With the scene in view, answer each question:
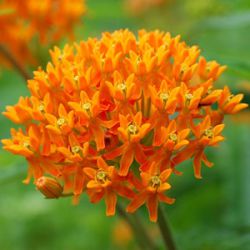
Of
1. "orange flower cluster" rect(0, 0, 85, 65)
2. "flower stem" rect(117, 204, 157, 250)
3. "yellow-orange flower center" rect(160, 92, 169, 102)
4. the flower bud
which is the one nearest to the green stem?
"flower stem" rect(117, 204, 157, 250)

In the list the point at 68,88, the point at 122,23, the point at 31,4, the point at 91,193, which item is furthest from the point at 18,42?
the point at 122,23

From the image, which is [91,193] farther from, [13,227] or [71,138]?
[13,227]

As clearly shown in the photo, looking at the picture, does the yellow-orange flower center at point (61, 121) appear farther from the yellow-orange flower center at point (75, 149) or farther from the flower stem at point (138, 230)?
the flower stem at point (138, 230)

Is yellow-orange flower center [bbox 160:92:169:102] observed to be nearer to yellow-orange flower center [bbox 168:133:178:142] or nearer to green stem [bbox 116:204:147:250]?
yellow-orange flower center [bbox 168:133:178:142]

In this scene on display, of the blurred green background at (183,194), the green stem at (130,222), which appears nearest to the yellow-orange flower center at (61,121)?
the green stem at (130,222)

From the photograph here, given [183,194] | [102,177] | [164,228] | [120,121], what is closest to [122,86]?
[120,121]

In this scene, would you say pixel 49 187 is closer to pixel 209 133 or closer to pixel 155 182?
pixel 155 182
